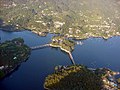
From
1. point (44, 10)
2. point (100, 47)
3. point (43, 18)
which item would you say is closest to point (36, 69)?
point (100, 47)

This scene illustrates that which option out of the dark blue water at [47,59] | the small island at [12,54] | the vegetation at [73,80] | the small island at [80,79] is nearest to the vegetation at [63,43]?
the dark blue water at [47,59]

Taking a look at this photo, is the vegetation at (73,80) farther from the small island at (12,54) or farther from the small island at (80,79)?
the small island at (12,54)

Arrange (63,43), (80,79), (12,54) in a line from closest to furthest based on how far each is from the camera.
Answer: (80,79) < (12,54) < (63,43)

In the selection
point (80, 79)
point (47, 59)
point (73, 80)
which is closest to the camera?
point (73, 80)

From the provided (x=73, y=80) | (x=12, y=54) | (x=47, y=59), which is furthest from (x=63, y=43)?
(x=73, y=80)

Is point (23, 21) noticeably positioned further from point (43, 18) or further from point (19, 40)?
point (19, 40)

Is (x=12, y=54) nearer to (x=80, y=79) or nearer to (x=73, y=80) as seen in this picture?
(x=73, y=80)

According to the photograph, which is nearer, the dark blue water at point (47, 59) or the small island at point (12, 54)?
the dark blue water at point (47, 59)
